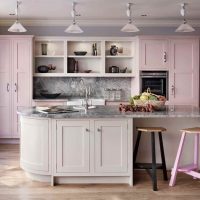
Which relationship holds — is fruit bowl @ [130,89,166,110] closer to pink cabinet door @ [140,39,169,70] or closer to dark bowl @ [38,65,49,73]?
pink cabinet door @ [140,39,169,70]

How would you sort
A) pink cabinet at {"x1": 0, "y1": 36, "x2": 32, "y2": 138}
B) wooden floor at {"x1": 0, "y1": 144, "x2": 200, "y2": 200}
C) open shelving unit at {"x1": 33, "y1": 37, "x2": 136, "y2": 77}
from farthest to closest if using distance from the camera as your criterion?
open shelving unit at {"x1": 33, "y1": 37, "x2": 136, "y2": 77} → pink cabinet at {"x1": 0, "y1": 36, "x2": 32, "y2": 138} → wooden floor at {"x1": 0, "y1": 144, "x2": 200, "y2": 200}

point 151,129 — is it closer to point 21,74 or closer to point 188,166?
point 188,166

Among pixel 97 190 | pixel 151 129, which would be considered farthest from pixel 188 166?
pixel 97 190

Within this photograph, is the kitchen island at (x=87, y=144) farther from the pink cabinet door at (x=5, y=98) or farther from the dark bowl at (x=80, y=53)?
the dark bowl at (x=80, y=53)

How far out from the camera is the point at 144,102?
461 cm

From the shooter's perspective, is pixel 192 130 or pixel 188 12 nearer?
pixel 192 130

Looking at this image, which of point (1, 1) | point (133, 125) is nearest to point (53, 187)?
point (133, 125)

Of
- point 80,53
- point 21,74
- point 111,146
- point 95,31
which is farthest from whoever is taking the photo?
point 95,31

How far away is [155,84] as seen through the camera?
279 inches

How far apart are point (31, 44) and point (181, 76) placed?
2934 mm

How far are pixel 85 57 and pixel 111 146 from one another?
350 cm

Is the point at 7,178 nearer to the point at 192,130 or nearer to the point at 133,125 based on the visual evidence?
the point at 133,125

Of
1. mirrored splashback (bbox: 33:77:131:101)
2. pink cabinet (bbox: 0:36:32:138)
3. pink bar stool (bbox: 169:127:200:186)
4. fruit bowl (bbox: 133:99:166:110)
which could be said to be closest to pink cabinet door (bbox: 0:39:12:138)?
pink cabinet (bbox: 0:36:32:138)

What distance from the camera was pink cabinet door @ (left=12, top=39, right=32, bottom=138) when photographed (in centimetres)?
695
